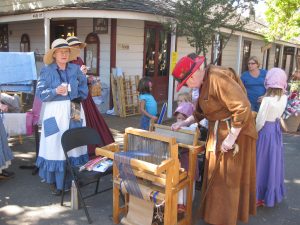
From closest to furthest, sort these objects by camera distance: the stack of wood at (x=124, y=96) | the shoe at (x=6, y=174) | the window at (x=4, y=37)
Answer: the shoe at (x=6, y=174)
the stack of wood at (x=124, y=96)
the window at (x=4, y=37)

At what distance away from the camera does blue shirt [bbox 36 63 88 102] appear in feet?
11.9

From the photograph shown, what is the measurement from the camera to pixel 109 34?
8945mm

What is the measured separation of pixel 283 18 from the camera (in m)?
12.8

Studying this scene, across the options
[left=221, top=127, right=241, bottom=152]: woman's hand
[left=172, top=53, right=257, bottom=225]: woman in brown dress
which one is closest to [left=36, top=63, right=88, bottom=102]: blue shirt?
[left=172, top=53, right=257, bottom=225]: woman in brown dress

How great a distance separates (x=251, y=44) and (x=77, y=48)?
15104 mm

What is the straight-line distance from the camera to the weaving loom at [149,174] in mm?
2699

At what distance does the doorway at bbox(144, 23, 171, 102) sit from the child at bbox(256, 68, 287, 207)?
6.68 metres

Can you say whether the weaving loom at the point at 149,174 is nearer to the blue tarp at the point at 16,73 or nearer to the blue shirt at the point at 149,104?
the blue shirt at the point at 149,104

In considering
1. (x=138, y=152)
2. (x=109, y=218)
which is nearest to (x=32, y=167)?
Result: (x=109, y=218)

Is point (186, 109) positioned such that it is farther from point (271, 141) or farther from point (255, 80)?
point (255, 80)

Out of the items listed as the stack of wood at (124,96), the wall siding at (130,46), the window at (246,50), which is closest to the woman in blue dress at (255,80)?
the stack of wood at (124,96)

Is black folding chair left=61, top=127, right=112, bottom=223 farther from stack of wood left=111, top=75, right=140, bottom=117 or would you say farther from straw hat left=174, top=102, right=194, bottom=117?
stack of wood left=111, top=75, right=140, bottom=117

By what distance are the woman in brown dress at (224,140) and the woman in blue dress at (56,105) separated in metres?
1.54

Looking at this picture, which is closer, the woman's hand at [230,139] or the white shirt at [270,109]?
the woman's hand at [230,139]
